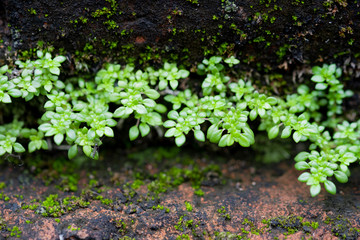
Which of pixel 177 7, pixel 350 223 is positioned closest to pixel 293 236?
pixel 350 223

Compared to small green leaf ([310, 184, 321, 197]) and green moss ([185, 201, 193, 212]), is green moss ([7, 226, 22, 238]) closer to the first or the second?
green moss ([185, 201, 193, 212])

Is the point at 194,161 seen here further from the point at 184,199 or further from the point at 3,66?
the point at 3,66

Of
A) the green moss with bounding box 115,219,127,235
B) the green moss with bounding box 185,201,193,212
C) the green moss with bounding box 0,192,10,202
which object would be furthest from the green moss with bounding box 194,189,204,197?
the green moss with bounding box 0,192,10,202

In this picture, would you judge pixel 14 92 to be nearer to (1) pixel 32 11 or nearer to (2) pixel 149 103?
(1) pixel 32 11

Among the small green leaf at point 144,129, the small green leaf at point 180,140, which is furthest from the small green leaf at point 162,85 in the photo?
the small green leaf at point 180,140

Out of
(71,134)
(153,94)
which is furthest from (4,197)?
(153,94)

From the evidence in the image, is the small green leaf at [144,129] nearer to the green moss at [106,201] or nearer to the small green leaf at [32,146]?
the green moss at [106,201]
